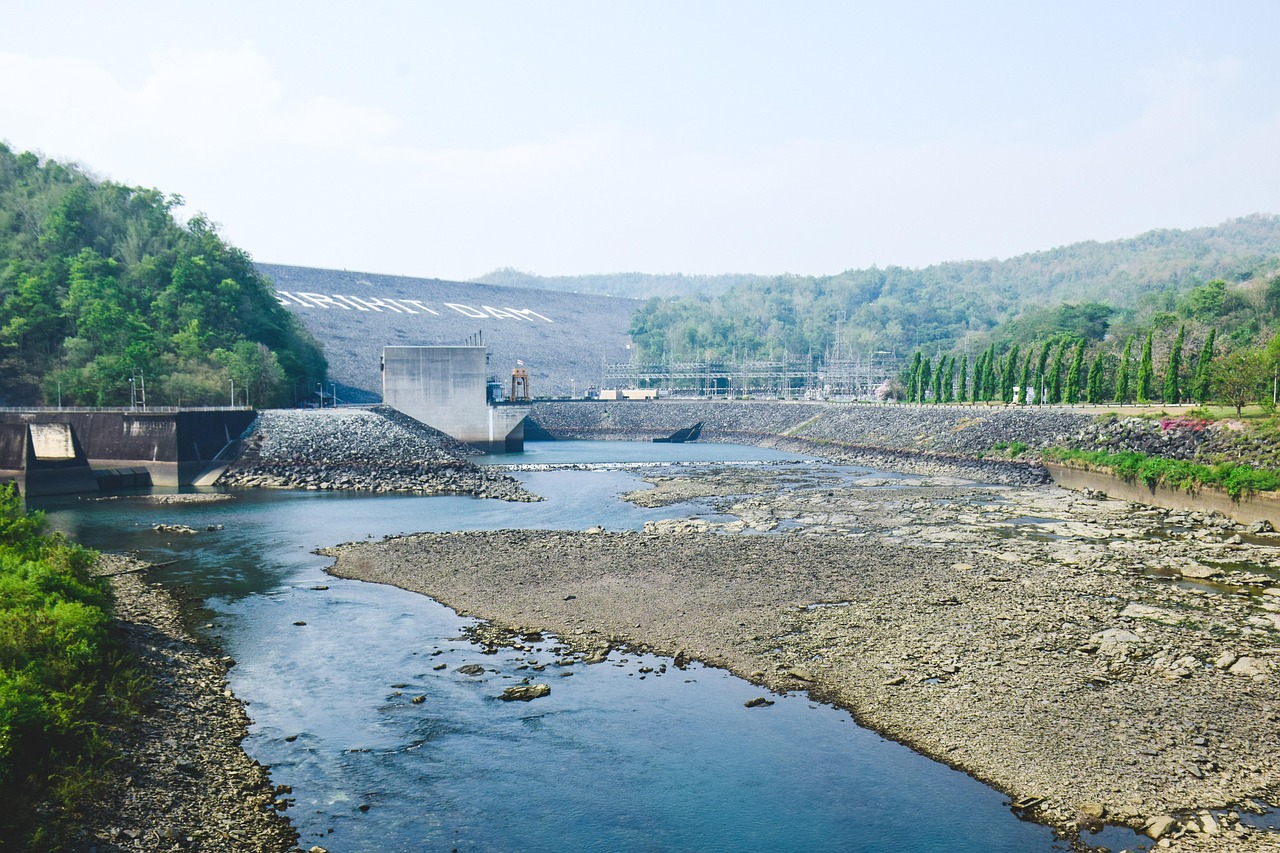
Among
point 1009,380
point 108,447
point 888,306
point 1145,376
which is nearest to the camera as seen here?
point 108,447

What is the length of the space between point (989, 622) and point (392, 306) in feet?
316

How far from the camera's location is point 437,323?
105875 mm

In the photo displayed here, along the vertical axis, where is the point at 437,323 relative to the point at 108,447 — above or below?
above

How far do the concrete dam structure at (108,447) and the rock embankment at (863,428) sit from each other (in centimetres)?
3736

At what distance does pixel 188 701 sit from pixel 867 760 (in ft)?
33.4

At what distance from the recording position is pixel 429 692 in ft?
51.0

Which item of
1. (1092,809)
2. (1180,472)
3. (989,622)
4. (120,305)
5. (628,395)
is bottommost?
(1092,809)

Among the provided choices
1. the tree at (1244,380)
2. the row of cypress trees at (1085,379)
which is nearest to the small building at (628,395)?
the row of cypress trees at (1085,379)

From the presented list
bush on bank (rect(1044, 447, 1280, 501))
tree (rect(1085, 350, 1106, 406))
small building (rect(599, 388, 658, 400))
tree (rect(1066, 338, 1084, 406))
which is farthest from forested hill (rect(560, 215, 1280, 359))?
bush on bank (rect(1044, 447, 1280, 501))

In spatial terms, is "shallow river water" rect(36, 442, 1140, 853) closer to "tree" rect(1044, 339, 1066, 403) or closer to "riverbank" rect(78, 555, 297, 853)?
"riverbank" rect(78, 555, 297, 853)

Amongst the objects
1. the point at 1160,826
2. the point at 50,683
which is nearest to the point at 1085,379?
the point at 1160,826

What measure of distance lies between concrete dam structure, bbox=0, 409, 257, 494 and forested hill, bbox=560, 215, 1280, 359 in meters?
78.1

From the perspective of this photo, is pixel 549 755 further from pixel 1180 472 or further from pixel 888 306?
pixel 888 306

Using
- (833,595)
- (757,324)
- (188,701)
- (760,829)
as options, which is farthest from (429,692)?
(757,324)
